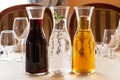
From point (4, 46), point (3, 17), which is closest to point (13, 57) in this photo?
point (4, 46)

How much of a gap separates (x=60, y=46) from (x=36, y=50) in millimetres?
96

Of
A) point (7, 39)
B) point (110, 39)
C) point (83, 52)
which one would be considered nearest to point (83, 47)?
point (83, 52)

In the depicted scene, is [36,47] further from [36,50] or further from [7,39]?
[7,39]

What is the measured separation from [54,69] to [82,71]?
11 cm

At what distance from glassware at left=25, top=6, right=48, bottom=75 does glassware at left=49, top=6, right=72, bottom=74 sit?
0.03 metres

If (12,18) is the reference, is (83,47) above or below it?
below

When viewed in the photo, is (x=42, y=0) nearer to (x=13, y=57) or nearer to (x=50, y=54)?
(x=13, y=57)

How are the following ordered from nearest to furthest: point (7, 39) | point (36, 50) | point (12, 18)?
point (36, 50), point (7, 39), point (12, 18)

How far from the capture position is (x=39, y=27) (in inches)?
39.8

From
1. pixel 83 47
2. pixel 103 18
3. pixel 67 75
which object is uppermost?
pixel 103 18

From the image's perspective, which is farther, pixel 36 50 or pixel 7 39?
pixel 7 39

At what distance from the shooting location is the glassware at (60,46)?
39.8 inches

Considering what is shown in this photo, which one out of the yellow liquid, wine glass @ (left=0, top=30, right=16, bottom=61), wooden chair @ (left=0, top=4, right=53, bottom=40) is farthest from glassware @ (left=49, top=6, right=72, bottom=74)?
wooden chair @ (left=0, top=4, right=53, bottom=40)

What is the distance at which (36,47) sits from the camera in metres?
0.99
